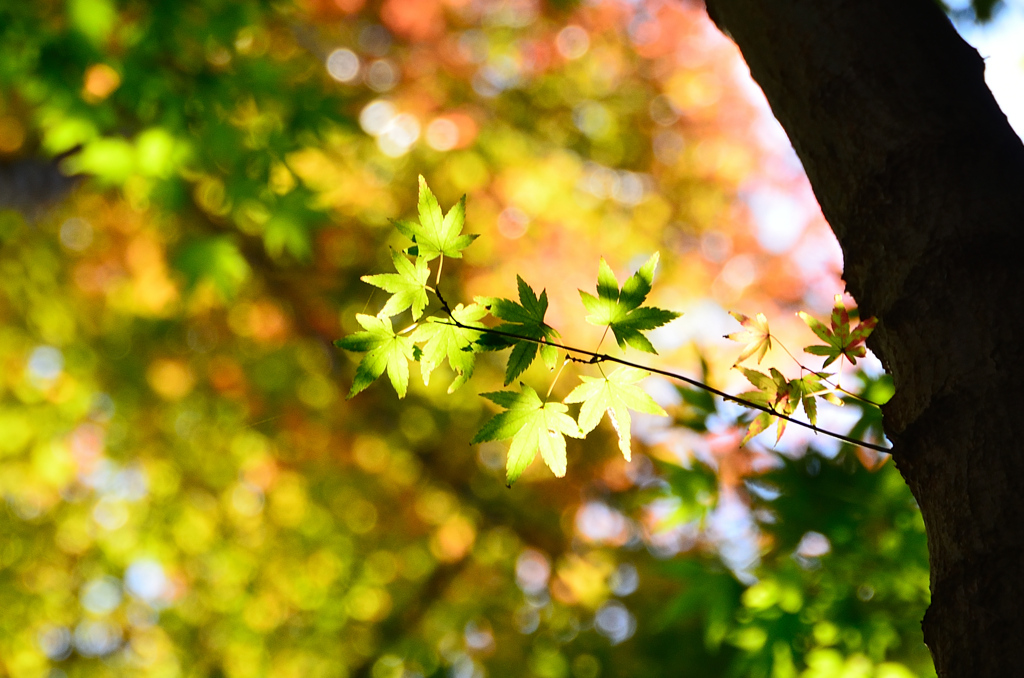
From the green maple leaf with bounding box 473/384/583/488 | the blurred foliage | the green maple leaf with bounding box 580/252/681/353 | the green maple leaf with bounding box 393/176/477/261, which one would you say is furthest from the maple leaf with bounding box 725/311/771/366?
the blurred foliage

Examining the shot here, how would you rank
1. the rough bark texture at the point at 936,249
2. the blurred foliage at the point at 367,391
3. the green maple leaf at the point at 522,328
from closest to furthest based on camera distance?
the rough bark texture at the point at 936,249, the green maple leaf at the point at 522,328, the blurred foliage at the point at 367,391

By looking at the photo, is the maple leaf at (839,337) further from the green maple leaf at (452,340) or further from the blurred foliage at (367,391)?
the blurred foliage at (367,391)

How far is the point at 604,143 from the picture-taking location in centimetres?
637

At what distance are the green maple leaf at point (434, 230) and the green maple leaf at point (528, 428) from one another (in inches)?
7.6

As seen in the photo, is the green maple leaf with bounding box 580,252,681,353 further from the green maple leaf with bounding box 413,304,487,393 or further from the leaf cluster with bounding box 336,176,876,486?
the green maple leaf with bounding box 413,304,487,393

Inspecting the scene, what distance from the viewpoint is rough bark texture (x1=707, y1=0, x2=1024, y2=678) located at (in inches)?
25.4

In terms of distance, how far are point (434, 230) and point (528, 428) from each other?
28cm

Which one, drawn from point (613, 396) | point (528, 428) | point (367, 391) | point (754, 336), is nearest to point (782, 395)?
point (754, 336)

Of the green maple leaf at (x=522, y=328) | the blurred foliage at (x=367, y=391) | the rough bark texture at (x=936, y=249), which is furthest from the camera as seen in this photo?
the blurred foliage at (x=367, y=391)

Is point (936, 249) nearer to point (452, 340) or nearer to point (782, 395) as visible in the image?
point (782, 395)

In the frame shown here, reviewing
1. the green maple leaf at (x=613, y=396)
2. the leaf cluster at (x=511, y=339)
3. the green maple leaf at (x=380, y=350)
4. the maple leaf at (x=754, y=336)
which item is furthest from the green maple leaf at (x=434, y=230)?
the maple leaf at (x=754, y=336)

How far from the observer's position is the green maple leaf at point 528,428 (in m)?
0.86

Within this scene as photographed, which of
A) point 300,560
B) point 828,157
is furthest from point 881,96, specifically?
point 300,560

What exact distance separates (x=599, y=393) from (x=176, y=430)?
20.4 ft
